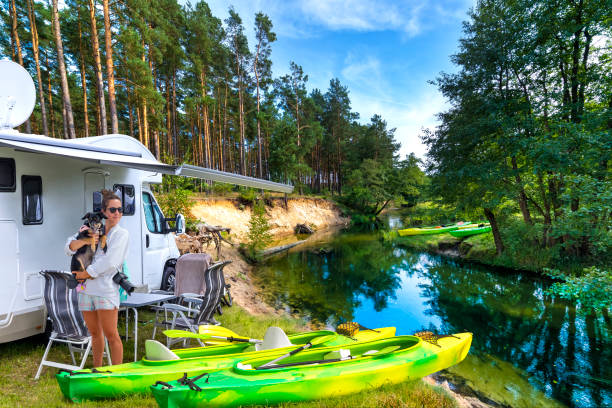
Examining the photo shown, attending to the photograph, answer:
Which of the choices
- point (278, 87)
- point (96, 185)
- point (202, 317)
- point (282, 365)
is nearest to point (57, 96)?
point (278, 87)

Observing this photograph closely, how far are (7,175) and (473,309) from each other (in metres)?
10.9

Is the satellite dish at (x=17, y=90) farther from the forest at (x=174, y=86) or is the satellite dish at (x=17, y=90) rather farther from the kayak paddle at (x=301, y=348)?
the forest at (x=174, y=86)

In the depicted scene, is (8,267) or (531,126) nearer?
(8,267)

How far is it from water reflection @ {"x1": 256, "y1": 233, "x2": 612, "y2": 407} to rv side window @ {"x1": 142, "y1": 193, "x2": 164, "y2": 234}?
4546mm

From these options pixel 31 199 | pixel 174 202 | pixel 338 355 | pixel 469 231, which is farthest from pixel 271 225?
pixel 338 355

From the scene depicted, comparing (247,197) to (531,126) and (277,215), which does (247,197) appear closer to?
(277,215)

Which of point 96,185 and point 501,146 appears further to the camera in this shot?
point 501,146

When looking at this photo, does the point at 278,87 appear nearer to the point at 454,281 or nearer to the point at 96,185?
the point at 454,281

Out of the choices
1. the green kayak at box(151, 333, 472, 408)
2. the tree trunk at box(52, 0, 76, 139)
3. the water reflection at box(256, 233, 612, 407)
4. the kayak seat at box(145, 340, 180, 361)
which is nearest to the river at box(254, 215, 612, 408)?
→ the water reflection at box(256, 233, 612, 407)

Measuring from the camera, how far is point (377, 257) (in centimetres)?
1638

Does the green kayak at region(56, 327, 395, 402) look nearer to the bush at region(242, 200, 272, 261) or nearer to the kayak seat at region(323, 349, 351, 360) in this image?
the kayak seat at region(323, 349, 351, 360)

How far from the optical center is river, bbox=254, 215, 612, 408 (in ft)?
16.6

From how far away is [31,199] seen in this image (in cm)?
379

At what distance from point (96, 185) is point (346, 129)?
38.0 m
